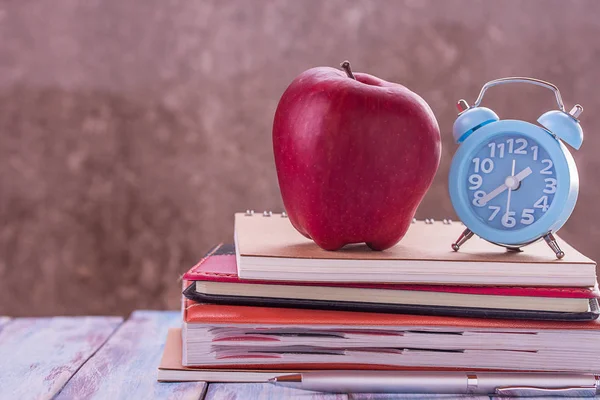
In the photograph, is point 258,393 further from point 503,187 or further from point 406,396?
point 503,187

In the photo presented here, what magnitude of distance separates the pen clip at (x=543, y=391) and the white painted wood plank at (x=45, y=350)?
44cm

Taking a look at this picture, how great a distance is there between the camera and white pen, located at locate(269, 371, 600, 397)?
0.71 meters

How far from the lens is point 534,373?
74 cm

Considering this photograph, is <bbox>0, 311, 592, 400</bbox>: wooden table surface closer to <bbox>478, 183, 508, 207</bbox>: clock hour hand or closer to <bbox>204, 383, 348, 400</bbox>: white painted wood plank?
<bbox>204, 383, 348, 400</bbox>: white painted wood plank

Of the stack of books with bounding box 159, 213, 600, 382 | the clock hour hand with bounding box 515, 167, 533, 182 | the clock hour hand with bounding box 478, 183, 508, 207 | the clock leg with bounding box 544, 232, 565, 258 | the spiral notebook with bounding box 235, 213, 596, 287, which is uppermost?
the clock hour hand with bounding box 515, 167, 533, 182

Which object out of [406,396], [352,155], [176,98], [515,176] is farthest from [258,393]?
[176,98]

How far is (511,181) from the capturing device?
79 centimetres

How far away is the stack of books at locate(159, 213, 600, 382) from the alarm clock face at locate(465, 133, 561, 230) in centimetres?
7

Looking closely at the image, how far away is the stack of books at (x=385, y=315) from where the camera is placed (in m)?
0.72

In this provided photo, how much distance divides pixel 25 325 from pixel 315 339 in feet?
1.52

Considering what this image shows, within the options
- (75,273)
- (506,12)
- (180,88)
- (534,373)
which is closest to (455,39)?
(506,12)

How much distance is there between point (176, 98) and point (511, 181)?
0.55 metres

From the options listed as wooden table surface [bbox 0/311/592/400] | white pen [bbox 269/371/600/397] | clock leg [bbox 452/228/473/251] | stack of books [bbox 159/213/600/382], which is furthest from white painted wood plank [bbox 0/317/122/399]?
clock leg [bbox 452/228/473/251]

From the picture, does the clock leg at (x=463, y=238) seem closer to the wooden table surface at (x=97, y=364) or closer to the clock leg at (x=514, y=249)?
the clock leg at (x=514, y=249)
